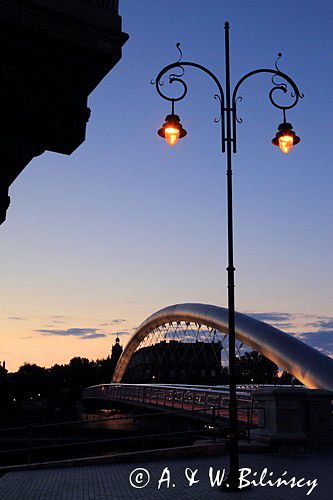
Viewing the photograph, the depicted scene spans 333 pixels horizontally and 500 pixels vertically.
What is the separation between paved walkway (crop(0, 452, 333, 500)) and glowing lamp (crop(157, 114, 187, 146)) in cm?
680

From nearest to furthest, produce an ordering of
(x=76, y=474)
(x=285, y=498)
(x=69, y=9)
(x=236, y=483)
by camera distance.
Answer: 1. (x=69, y=9)
2. (x=285, y=498)
3. (x=236, y=483)
4. (x=76, y=474)

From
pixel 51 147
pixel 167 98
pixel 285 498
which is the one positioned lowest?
pixel 285 498

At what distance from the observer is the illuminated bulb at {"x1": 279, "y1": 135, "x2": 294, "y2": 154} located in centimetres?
1309

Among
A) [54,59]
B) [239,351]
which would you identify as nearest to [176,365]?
[239,351]

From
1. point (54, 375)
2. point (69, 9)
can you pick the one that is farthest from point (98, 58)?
point (54, 375)

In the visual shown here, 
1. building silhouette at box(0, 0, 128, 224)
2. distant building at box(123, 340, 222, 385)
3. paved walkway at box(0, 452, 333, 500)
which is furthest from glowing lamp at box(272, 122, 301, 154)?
distant building at box(123, 340, 222, 385)

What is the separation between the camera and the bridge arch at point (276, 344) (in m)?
32.8

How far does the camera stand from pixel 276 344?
37406 millimetres

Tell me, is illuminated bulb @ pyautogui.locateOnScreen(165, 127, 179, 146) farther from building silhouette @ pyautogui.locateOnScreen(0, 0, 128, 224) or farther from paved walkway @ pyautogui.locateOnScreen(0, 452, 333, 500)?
paved walkway @ pyautogui.locateOnScreen(0, 452, 333, 500)

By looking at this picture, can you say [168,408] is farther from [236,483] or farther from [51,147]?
[51,147]

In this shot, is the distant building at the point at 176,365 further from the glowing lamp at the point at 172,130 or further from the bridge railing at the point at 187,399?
the glowing lamp at the point at 172,130

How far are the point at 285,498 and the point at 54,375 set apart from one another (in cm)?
16064

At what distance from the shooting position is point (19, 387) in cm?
14225

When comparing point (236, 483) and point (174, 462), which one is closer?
point (236, 483)
